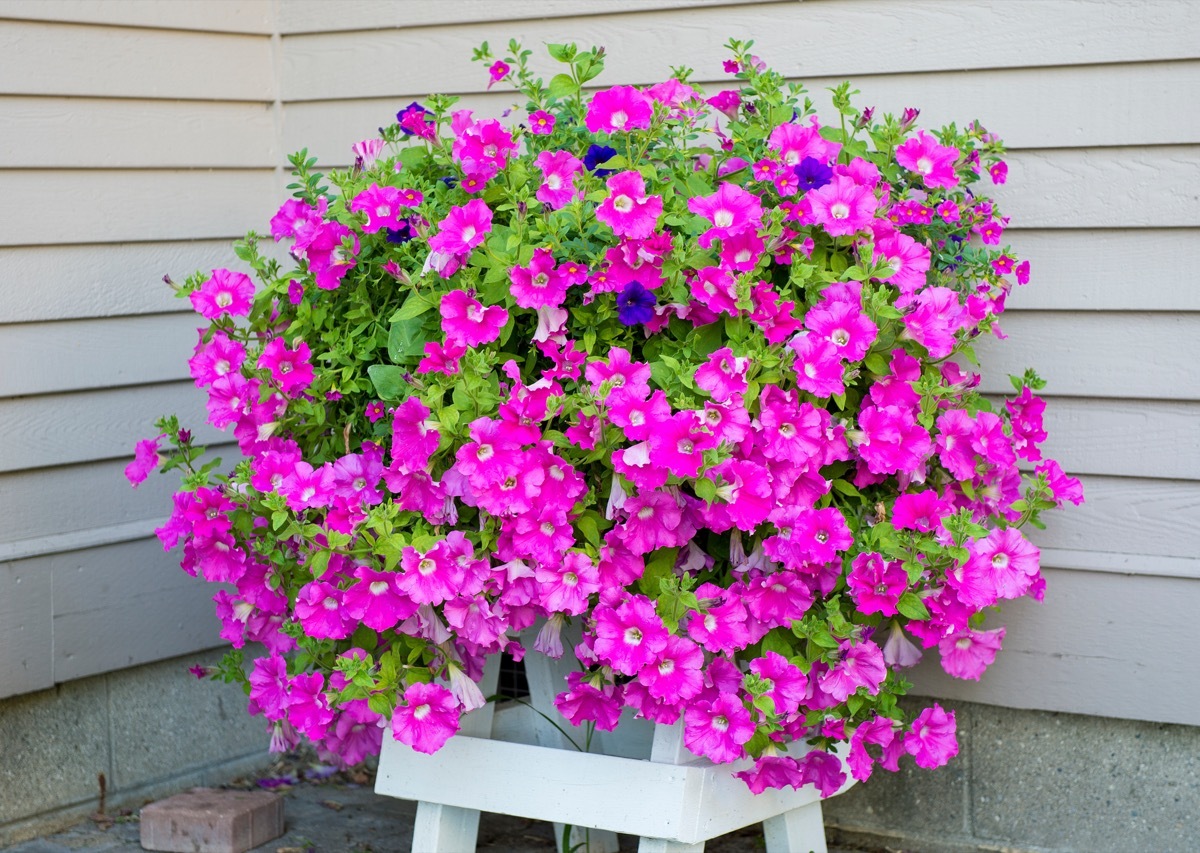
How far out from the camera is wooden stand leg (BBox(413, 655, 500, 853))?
7.84ft

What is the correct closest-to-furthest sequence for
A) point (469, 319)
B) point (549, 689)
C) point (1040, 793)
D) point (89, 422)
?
point (469, 319), point (549, 689), point (1040, 793), point (89, 422)

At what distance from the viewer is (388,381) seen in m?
2.16

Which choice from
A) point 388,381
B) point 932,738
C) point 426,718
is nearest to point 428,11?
point 388,381

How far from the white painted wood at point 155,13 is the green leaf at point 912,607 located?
2.02m

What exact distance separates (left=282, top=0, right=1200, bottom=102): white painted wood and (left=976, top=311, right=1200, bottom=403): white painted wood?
0.47 metres

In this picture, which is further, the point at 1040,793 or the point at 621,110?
the point at 1040,793

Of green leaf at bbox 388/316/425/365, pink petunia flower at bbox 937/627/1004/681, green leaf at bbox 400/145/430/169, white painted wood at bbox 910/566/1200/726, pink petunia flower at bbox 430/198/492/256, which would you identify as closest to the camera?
pink petunia flower at bbox 430/198/492/256

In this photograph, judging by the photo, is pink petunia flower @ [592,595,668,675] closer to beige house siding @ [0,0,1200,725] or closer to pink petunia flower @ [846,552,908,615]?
pink petunia flower @ [846,552,908,615]

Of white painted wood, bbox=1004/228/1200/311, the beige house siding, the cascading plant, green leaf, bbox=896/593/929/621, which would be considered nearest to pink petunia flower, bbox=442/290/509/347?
the cascading plant

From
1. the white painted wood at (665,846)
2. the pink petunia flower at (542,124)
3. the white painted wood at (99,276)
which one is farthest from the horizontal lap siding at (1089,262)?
the white painted wood at (99,276)

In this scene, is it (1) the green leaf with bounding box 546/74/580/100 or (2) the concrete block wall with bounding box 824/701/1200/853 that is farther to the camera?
(2) the concrete block wall with bounding box 824/701/1200/853

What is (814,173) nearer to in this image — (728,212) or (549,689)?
(728,212)

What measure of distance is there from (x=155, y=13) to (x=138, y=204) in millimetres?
419

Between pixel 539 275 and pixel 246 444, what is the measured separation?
675 mm
